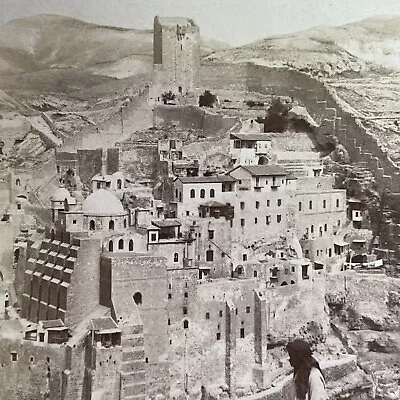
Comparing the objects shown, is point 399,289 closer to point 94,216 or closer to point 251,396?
point 251,396

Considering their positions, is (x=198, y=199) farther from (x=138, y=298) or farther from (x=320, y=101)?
(x=320, y=101)

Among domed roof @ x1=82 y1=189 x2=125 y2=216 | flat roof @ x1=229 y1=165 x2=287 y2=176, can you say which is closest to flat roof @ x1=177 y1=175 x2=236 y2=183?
flat roof @ x1=229 y1=165 x2=287 y2=176

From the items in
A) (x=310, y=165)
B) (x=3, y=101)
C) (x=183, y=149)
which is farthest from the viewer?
(x=310, y=165)

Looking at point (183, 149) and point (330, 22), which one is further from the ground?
point (330, 22)

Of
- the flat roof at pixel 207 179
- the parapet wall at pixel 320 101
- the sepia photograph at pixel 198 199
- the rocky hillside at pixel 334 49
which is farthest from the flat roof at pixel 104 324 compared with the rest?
the parapet wall at pixel 320 101

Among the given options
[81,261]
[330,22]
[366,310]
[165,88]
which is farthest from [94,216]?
[366,310]

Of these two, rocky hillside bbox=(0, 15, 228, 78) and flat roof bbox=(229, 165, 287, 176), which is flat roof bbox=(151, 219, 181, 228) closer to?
flat roof bbox=(229, 165, 287, 176)
